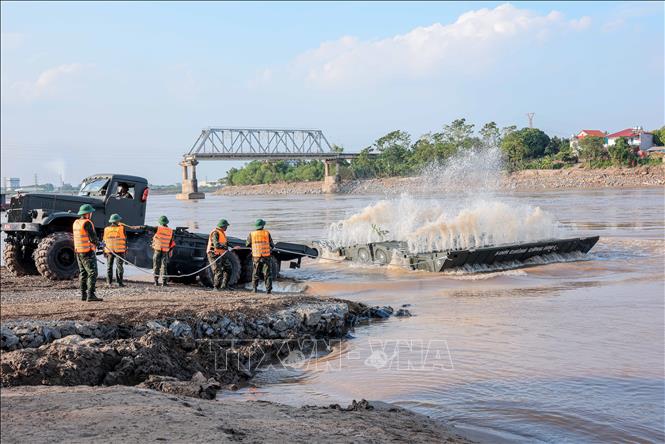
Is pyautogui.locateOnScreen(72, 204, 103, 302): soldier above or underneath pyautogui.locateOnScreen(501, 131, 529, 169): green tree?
underneath

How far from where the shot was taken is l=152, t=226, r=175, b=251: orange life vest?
13719 mm

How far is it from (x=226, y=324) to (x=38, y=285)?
505 cm

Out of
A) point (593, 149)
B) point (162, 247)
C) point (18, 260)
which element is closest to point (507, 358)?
point (162, 247)

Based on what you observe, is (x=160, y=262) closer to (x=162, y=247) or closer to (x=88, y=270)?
(x=162, y=247)

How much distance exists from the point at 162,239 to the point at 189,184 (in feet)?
318

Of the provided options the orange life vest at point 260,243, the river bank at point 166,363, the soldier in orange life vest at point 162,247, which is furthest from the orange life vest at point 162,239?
the orange life vest at point 260,243

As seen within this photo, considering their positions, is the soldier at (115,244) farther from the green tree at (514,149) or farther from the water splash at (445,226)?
the green tree at (514,149)

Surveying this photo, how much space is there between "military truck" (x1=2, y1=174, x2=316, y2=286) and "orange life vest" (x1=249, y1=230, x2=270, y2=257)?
1.58 m

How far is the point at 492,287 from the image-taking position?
16.5 m

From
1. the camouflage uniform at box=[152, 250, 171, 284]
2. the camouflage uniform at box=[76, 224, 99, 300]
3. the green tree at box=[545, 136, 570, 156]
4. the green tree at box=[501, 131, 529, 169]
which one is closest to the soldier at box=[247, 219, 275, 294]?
the camouflage uniform at box=[152, 250, 171, 284]

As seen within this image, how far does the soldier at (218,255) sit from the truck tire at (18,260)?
160 inches

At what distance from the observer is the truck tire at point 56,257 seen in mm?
13422

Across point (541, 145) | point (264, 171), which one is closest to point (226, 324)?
point (541, 145)

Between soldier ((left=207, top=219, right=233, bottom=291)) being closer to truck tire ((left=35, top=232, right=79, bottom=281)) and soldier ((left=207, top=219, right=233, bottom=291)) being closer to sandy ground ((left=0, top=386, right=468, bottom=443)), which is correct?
truck tire ((left=35, top=232, right=79, bottom=281))
